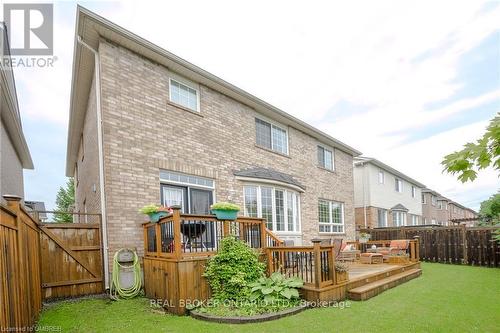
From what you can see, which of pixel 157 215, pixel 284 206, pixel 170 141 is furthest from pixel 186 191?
pixel 284 206

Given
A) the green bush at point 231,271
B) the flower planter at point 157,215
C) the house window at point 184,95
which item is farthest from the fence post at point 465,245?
the flower planter at point 157,215

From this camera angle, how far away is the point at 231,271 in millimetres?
6348

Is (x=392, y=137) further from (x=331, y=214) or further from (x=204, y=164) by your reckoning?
(x=204, y=164)

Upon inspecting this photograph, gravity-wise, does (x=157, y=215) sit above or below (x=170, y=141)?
below

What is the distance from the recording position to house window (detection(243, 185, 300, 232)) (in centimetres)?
1095

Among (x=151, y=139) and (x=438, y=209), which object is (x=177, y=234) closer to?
(x=151, y=139)

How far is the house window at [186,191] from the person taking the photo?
8516 mm

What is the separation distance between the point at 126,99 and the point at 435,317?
26.8ft

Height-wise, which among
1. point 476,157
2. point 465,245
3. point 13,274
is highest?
point 476,157

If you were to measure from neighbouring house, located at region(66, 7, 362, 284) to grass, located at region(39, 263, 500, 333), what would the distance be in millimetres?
1571

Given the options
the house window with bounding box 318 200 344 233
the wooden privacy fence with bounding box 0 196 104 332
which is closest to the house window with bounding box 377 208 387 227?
the house window with bounding box 318 200 344 233

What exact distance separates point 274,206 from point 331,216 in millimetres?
5748

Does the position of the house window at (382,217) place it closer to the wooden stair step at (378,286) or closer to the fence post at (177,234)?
the wooden stair step at (378,286)

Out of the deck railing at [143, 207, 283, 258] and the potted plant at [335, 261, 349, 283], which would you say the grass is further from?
the deck railing at [143, 207, 283, 258]
